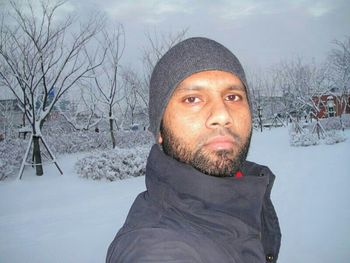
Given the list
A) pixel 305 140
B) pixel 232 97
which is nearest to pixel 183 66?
pixel 232 97

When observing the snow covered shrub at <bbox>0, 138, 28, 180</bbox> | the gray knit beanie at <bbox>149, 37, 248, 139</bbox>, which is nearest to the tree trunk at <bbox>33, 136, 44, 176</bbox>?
the snow covered shrub at <bbox>0, 138, 28, 180</bbox>

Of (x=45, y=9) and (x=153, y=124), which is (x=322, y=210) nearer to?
(x=153, y=124)

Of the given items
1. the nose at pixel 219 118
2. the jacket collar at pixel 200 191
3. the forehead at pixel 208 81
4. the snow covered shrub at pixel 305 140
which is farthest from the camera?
the snow covered shrub at pixel 305 140

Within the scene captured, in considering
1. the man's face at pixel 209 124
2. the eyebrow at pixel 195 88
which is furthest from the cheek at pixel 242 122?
the eyebrow at pixel 195 88

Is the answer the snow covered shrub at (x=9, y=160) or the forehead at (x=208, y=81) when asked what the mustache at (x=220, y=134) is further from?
the snow covered shrub at (x=9, y=160)

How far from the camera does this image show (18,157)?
1055 centimetres

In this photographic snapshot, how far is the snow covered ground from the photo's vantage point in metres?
3.49

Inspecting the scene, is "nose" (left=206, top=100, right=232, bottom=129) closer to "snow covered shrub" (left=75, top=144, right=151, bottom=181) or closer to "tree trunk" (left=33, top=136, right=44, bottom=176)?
"snow covered shrub" (left=75, top=144, right=151, bottom=181)

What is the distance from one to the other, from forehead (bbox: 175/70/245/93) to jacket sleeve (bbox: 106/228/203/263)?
2.13 ft

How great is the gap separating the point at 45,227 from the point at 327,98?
119 feet

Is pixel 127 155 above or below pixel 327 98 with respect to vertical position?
below

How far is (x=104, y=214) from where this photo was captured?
515cm

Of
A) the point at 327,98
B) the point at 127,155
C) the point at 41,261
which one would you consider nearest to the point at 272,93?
the point at 327,98

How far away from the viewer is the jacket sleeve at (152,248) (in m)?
0.77
